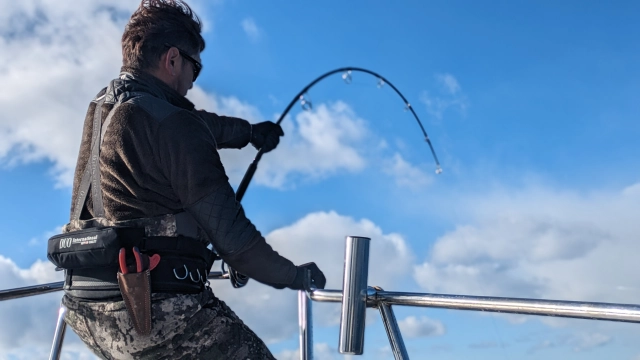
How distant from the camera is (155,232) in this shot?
2.88 meters

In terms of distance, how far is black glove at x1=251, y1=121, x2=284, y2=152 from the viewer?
16.3 feet

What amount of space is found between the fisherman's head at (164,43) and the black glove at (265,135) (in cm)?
154

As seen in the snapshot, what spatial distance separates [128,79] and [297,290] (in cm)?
137

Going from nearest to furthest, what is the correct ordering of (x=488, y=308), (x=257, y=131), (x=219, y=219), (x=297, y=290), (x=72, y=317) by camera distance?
(x=488, y=308) → (x=219, y=219) → (x=72, y=317) → (x=297, y=290) → (x=257, y=131)

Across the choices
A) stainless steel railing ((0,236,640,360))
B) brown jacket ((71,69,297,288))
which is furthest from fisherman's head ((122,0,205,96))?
stainless steel railing ((0,236,640,360))

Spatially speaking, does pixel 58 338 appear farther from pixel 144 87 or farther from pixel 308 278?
pixel 144 87

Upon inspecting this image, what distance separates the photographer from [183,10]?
11.2ft

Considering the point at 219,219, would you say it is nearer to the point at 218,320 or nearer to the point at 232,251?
the point at 232,251

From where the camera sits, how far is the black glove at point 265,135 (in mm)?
4961

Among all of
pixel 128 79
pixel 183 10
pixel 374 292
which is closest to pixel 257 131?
pixel 183 10

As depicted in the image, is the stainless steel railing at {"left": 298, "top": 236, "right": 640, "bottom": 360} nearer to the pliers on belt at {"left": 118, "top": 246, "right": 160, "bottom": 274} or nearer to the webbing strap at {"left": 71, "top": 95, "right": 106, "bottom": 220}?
the pliers on belt at {"left": 118, "top": 246, "right": 160, "bottom": 274}

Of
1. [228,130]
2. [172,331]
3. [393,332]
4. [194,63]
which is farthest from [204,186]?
[228,130]

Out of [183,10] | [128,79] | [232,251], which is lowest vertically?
[232,251]

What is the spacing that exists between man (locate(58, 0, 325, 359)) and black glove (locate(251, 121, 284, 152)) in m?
1.87
